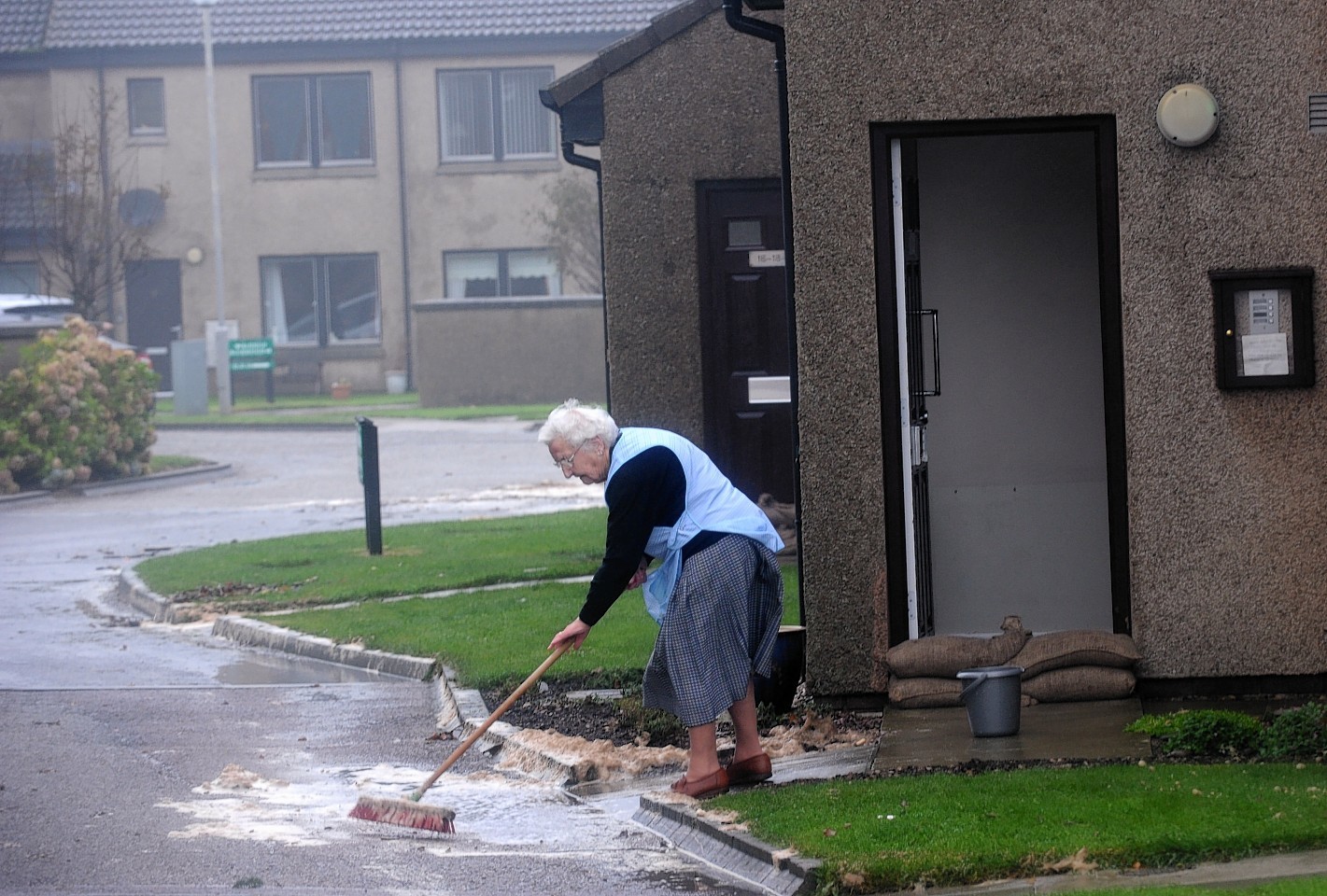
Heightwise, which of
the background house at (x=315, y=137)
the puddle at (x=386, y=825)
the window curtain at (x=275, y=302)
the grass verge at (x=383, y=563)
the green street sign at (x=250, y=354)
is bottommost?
the puddle at (x=386, y=825)

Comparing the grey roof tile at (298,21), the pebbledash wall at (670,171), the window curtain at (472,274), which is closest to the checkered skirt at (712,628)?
the pebbledash wall at (670,171)

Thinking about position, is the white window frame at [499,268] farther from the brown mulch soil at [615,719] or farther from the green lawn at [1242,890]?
the green lawn at [1242,890]

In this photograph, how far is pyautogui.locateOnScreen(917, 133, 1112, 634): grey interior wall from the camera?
10211 millimetres

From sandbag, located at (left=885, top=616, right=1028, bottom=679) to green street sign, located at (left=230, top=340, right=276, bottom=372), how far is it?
30.9 metres

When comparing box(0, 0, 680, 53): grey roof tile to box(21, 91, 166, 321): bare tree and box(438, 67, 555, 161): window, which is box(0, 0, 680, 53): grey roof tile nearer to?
box(438, 67, 555, 161): window

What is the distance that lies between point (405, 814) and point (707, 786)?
120 centimetres

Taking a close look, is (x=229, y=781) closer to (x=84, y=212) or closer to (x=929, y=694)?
(x=929, y=694)

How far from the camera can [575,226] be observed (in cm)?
3766

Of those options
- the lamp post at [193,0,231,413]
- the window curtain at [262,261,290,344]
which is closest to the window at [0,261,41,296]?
the lamp post at [193,0,231,413]

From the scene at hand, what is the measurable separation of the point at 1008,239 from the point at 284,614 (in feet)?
19.9

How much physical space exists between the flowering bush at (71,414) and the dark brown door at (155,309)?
49.9 feet

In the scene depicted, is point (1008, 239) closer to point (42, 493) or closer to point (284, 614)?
point (284, 614)

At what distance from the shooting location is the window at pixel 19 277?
40.0 metres

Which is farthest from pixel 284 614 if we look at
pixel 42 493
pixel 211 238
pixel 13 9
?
pixel 13 9
